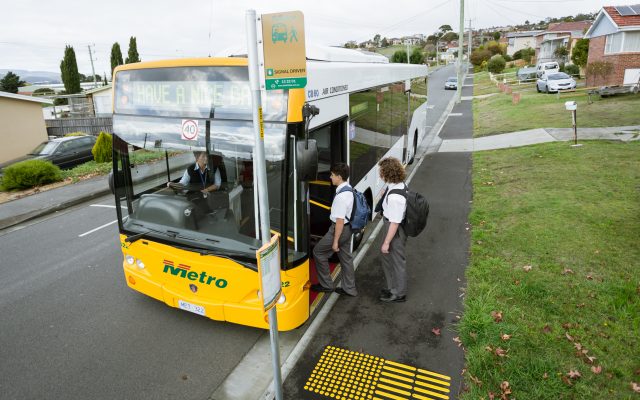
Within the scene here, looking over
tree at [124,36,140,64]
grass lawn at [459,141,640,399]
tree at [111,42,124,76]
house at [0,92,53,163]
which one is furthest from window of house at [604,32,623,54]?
tree at [111,42,124,76]

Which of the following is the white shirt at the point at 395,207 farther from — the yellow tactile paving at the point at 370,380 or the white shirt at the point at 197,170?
the white shirt at the point at 197,170

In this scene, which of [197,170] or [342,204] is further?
[197,170]

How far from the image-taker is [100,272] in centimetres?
707

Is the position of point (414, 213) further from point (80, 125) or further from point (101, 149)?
point (80, 125)

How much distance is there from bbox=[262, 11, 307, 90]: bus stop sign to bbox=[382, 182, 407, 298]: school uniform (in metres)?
2.74

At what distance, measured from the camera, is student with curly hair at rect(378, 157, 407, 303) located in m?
5.36

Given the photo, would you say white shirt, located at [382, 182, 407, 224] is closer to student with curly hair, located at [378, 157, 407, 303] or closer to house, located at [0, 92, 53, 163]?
student with curly hair, located at [378, 157, 407, 303]

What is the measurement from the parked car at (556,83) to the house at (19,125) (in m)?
34.6

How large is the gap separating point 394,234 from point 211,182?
2.50m

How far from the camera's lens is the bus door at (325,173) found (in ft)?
19.1

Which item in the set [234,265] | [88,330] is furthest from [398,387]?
[88,330]

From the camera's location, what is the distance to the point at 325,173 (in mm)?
6023

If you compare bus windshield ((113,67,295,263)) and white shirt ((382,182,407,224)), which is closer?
bus windshield ((113,67,295,263))

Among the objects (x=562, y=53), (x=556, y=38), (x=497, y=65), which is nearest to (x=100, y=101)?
(x=497, y=65)
